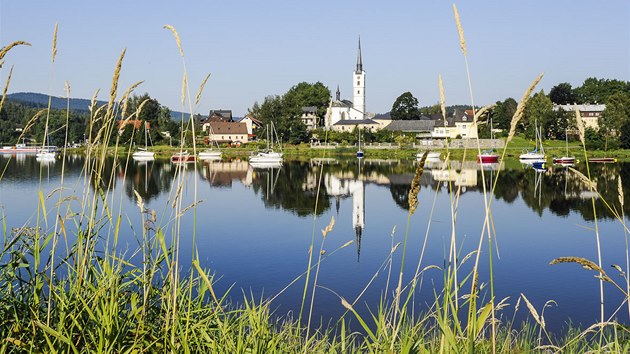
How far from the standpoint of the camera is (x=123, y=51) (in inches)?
110

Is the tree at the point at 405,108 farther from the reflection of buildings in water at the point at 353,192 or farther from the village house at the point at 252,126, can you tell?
the reflection of buildings in water at the point at 353,192

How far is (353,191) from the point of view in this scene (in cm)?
3678

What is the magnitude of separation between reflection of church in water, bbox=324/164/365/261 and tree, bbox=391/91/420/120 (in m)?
68.2

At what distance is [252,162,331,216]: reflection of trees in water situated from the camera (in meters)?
29.1

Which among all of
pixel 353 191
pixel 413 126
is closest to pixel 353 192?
pixel 353 191

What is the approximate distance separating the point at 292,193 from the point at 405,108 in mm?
84871

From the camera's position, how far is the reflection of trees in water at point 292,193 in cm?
2912

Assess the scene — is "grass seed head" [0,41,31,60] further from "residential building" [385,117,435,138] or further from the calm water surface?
"residential building" [385,117,435,138]

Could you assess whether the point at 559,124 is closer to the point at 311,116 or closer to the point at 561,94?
the point at 561,94

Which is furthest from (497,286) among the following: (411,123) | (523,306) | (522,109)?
(411,123)

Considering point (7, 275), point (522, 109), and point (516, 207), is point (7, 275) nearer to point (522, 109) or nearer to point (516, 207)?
point (522, 109)

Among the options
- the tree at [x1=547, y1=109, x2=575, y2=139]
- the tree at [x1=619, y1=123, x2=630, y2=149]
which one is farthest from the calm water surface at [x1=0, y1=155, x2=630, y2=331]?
the tree at [x1=547, y1=109, x2=575, y2=139]

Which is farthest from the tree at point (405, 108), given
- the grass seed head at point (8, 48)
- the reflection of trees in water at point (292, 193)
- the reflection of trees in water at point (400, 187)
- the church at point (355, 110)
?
the grass seed head at point (8, 48)

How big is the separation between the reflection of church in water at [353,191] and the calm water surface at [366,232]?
10cm
